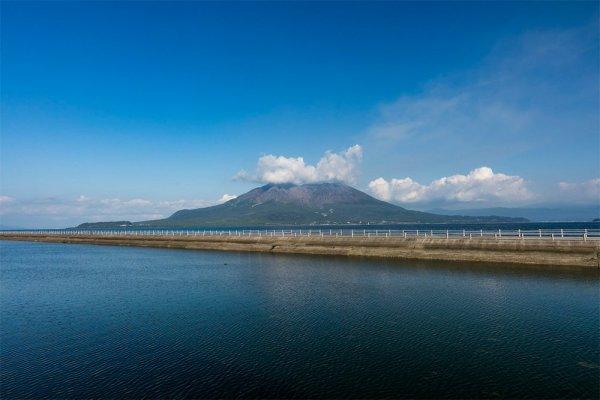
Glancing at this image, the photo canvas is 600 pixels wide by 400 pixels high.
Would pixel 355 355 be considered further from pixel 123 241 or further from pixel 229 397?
pixel 123 241

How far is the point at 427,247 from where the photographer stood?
204 ft

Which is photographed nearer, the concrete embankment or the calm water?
the calm water

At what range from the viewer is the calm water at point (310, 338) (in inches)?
703

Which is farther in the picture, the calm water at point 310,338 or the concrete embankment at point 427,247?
the concrete embankment at point 427,247

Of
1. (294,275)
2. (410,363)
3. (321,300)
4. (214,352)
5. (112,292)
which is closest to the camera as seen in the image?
(410,363)

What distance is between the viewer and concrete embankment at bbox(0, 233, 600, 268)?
48.3 metres

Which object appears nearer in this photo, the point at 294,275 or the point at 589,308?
the point at 589,308

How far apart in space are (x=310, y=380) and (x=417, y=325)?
11346 millimetres

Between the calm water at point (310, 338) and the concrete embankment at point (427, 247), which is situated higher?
the concrete embankment at point (427, 247)

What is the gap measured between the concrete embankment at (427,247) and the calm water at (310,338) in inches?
212

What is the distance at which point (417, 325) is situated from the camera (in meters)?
26.3

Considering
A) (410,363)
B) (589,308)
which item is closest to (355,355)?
(410,363)

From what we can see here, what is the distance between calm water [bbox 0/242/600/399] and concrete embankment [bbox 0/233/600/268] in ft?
17.7

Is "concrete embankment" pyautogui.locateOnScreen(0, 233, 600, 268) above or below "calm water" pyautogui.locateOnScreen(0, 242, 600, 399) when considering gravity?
above
